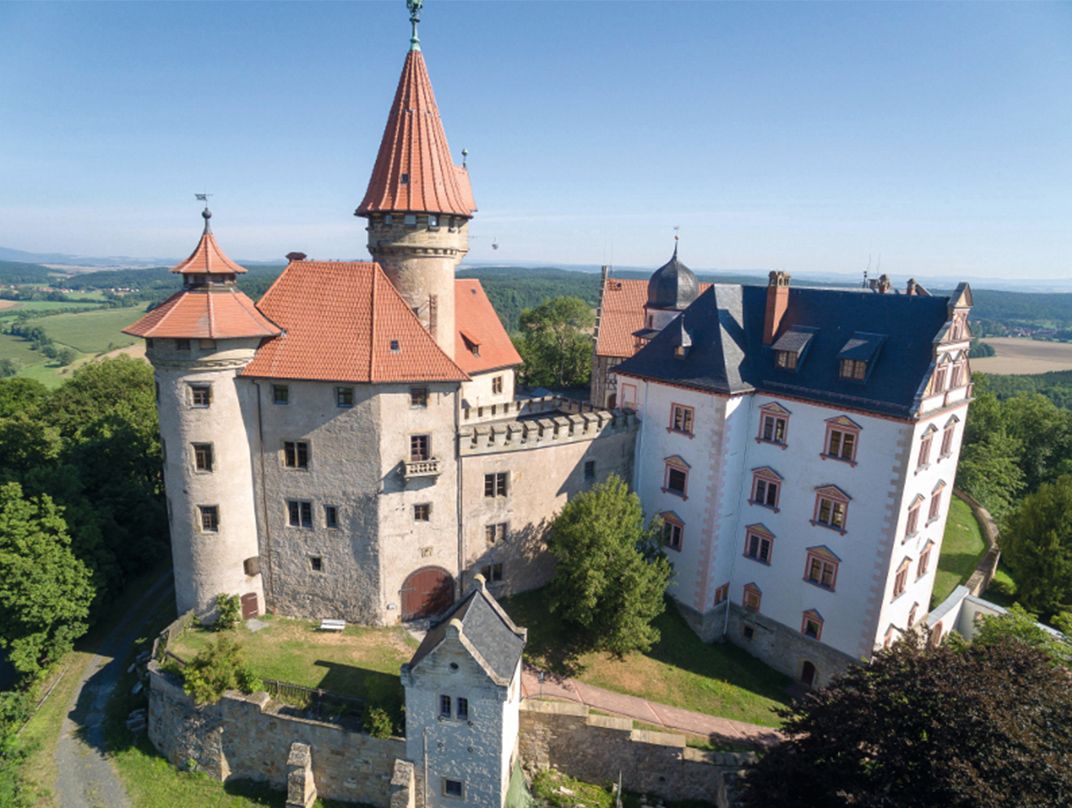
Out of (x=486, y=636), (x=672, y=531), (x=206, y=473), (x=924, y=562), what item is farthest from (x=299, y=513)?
A: (x=924, y=562)

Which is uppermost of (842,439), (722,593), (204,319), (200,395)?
(204,319)

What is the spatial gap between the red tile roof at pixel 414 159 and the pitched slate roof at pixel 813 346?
14748mm

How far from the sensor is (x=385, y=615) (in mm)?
34031

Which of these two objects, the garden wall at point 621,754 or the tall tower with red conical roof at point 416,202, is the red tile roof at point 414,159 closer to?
the tall tower with red conical roof at point 416,202

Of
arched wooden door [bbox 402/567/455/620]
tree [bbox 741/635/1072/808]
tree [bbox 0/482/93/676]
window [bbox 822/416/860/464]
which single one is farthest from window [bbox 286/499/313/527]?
window [bbox 822/416/860/464]

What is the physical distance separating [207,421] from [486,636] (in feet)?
57.7

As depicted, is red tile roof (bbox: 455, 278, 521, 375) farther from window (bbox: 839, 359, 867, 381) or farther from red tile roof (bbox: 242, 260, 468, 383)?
window (bbox: 839, 359, 867, 381)

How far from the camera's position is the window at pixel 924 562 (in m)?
34.8

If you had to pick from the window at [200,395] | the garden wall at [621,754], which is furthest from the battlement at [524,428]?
the garden wall at [621,754]

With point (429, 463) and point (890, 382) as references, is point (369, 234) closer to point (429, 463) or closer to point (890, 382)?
A: point (429, 463)

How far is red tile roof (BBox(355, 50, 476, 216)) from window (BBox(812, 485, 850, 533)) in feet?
79.6

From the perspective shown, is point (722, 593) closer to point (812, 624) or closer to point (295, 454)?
point (812, 624)

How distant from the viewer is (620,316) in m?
56.3

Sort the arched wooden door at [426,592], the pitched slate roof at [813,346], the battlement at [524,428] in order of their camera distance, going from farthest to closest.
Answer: the arched wooden door at [426,592] → the battlement at [524,428] → the pitched slate roof at [813,346]
